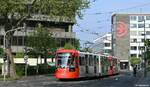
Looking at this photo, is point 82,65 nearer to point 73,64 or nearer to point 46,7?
point 73,64

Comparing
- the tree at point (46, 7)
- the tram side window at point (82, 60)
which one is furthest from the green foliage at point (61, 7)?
the tram side window at point (82, 60)

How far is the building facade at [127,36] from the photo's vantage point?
18338 centimetres

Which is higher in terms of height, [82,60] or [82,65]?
[82,60]

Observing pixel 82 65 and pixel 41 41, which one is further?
pixel 41 41

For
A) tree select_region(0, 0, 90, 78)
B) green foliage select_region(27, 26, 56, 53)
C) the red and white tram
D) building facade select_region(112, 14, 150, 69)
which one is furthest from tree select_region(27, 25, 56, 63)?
building facade select_region(112, 14, 150, 69)

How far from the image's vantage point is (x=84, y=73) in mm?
50750

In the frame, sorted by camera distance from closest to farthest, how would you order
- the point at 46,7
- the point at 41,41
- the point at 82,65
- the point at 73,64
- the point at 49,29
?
the point at 73,64 < the point at 82,65 < the point at 46,7 < the point at 41,41 < the point at 49,29

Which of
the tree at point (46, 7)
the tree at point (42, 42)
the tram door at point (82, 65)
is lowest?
the tram door at point (82, 65)

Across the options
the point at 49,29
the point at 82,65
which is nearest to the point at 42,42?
the point at 49,29

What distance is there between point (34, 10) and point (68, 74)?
38.0 feet

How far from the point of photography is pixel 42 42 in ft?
302

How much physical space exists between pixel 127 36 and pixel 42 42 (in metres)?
96.7

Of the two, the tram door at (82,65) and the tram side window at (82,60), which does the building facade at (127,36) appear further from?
the tram side window at (82,60)

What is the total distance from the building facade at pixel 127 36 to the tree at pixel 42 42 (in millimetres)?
90219
